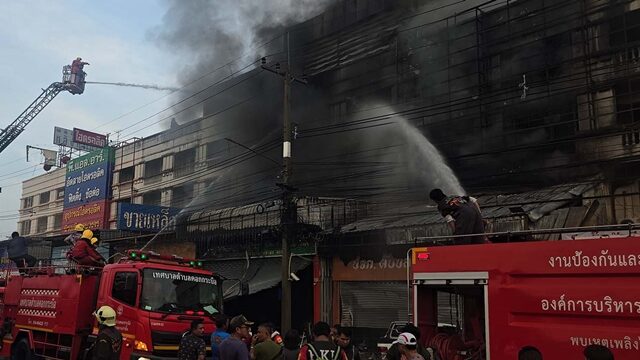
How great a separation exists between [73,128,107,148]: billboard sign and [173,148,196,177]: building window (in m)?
18.9

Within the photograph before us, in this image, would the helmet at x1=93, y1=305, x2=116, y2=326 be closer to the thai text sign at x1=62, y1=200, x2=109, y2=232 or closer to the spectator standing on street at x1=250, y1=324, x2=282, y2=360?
the spectator standing on street at x1=250, y1=324, x2=282, y2=360

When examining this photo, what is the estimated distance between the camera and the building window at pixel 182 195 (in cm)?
2978

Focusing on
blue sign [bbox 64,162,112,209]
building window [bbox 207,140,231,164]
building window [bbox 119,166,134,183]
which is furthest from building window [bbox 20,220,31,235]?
building window [bbox 207,140,231,164]

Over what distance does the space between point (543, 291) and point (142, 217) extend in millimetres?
22953

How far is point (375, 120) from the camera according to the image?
18906 mm

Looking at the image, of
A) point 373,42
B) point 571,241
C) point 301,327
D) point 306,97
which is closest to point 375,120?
point 373,42

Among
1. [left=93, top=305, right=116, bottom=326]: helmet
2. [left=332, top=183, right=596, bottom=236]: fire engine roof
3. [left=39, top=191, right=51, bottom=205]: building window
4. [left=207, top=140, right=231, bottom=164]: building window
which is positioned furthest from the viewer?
[left=39, top=191, right=51, bottom=205]: building window

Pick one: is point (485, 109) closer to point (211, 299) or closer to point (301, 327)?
point (301, 327)

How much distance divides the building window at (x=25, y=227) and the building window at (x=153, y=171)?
64.5 ft

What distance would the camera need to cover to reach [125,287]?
8547 millimetres

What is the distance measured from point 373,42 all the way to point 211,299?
13.6 meters

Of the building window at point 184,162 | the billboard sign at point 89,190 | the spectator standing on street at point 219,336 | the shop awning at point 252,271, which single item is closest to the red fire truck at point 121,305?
the spectator standing on street at point 219,336

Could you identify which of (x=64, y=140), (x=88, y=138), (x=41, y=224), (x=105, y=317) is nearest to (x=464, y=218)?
Answer: (x=105, y=317)

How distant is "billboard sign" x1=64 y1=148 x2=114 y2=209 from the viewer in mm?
34812
